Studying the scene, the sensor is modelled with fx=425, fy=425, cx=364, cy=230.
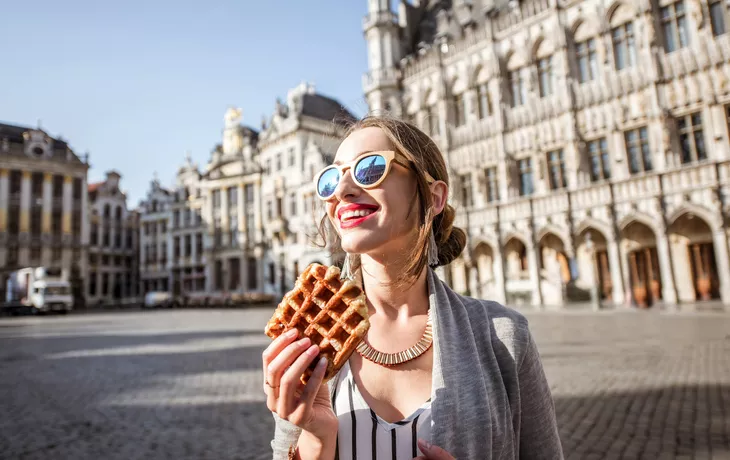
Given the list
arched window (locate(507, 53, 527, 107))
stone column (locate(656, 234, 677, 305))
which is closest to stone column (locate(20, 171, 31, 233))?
arched window (locate(507, 53, 527, 107))

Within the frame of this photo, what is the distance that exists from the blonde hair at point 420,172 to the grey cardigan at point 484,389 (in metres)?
0.13

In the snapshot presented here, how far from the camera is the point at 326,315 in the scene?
1.54 metres

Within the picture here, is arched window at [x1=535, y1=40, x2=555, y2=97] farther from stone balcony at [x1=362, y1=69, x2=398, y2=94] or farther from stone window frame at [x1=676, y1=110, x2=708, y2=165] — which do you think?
stone balcony at [x1=362, y1=69, x2=398, y2=94]

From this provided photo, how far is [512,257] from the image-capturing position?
26.3 metres

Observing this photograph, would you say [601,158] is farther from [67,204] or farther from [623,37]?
[67,204]

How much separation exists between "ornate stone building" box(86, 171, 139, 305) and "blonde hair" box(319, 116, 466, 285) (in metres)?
67.2

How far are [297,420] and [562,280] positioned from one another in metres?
24.6

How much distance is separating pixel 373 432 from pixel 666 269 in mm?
22587

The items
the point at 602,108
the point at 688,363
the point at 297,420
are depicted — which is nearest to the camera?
the point at 297,420

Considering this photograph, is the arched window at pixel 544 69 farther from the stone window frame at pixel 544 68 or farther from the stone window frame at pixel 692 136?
the stone window frame at pixel 692 136

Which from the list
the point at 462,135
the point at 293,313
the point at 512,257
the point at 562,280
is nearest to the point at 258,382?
the point at 293,313

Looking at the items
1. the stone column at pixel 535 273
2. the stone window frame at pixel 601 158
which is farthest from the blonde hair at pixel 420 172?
the stone column at pixel 535 273

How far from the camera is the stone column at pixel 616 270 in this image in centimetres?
2077

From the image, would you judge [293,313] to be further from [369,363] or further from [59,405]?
[59,405]
